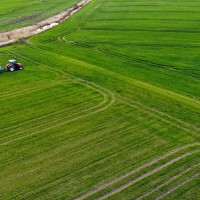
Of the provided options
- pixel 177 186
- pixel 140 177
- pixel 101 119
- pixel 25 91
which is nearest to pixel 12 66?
pixel 25 91

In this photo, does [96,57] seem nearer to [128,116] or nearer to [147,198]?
[128,116]

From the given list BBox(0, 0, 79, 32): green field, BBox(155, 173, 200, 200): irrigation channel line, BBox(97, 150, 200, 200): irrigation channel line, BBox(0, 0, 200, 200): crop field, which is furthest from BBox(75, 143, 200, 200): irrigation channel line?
BBox(0, 0, 79, 32): green field

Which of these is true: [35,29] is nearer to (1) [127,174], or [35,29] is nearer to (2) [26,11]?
(2) [26,11]

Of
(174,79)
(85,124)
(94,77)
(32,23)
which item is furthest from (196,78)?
(32,23)

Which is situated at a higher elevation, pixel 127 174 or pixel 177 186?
pixel 127 174

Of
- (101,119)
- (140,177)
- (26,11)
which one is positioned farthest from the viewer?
(26,11)

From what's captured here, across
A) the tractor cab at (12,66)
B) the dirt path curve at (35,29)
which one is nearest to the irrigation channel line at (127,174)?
the tractor cab at (12,66)
